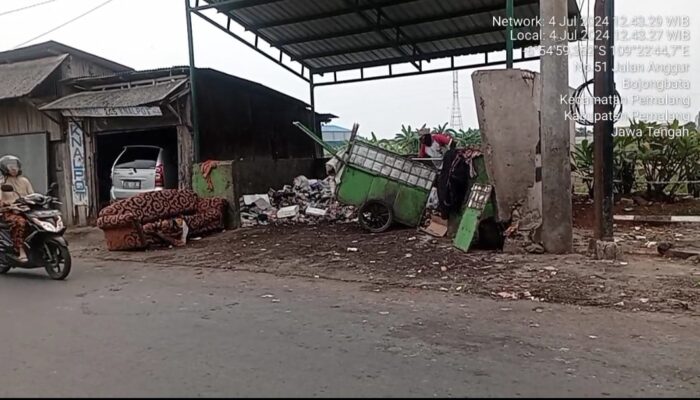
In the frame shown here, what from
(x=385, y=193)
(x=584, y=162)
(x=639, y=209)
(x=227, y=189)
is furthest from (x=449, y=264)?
(x=584, y=162)

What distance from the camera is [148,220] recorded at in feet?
30.9

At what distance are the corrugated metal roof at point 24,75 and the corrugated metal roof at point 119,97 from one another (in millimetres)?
632

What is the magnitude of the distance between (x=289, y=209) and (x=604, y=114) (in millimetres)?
6334

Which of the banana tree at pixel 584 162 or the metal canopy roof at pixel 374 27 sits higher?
the metal canopy roof at pixel 374 27

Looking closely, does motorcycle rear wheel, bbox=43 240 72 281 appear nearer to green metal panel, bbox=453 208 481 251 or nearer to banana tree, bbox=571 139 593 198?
green metal panel, bbox=453 208 481 251

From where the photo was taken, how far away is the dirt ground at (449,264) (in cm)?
574

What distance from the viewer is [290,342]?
4.33 m

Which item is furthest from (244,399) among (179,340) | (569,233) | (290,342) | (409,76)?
(409,76)

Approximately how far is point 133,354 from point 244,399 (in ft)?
4.20

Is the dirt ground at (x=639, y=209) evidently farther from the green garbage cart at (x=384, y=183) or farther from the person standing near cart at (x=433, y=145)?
the green garbage cart at (x=384, y=183)

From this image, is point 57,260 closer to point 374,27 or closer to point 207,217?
point 207,217

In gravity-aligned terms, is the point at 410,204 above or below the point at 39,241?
above

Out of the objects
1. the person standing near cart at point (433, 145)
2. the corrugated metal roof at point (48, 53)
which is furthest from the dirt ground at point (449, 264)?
the corrugated metal roof at point (48, 53)

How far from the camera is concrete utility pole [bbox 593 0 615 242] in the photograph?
283 inches
